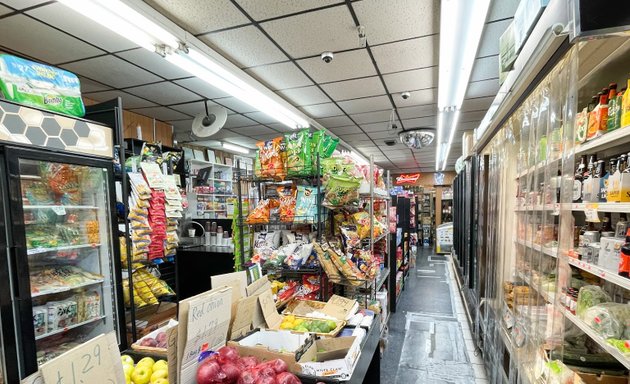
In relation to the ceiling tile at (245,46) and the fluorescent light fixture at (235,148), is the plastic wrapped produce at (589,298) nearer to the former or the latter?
the ceiling tile at (245,46)

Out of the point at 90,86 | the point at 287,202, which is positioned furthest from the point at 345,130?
the point at 90,86

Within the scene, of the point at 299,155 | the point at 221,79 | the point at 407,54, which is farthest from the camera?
the point at 221,79

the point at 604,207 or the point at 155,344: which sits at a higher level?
the point at 604,207

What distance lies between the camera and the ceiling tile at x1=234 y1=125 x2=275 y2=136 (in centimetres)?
584

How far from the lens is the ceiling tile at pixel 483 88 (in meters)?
3.86

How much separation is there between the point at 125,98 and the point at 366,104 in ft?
11.0

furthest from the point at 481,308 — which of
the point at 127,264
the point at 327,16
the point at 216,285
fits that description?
the point at 127,264

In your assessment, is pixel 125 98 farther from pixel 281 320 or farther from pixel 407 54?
pixel 281 320

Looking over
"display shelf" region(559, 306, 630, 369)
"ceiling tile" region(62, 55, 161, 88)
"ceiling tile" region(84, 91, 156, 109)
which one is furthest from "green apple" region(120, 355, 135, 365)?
"ceiling tile" region(84, 91, 156, 109)

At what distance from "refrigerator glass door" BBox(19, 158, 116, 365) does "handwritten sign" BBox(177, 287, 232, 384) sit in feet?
5.46

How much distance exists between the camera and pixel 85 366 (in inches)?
36.1

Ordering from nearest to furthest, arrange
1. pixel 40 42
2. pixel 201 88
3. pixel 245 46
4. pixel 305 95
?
pixel 40 42 → pixel 245 46 → pixel 201 88 → pixel 305 95

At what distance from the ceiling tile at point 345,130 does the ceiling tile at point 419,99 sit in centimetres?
143

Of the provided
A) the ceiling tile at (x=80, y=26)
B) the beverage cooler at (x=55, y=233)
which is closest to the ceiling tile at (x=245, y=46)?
the ceiling tile at (x=80, y=26)
